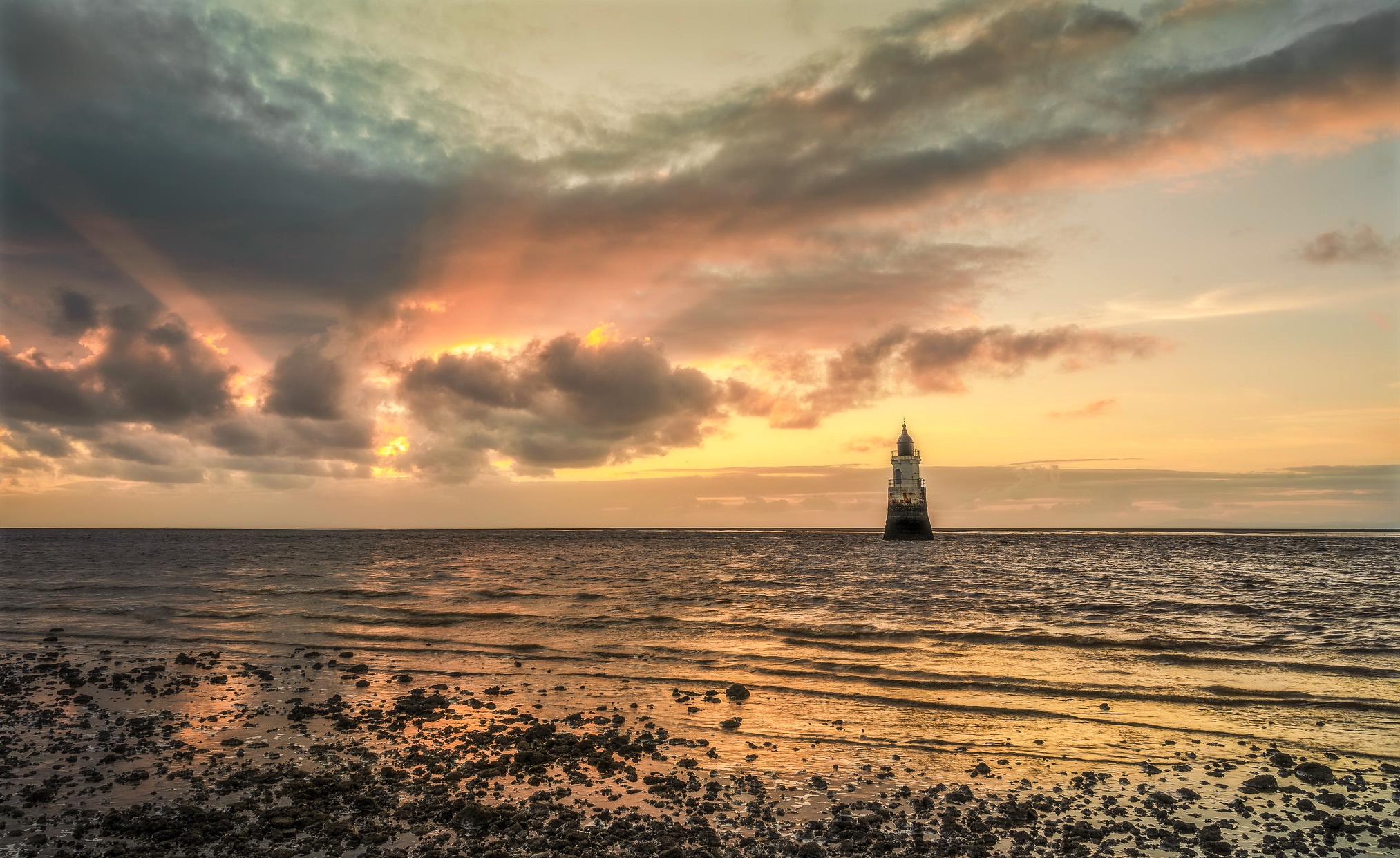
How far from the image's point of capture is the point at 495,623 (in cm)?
3800

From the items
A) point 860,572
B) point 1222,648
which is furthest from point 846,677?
point 860,572

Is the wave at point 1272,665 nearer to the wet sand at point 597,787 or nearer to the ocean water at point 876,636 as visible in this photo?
the ocean water at point 876,636

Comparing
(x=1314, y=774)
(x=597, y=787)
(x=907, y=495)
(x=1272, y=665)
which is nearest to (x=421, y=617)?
(x=597, y=787)

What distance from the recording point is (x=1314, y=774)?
15.5 m

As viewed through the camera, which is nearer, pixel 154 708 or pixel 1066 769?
pixel 1066 769

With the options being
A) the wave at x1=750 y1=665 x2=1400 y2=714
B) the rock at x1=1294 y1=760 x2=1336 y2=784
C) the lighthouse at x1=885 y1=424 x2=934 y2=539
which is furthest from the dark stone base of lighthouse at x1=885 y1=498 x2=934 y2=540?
the rock at x1=1294 y1=760 x2=1336 y2=784

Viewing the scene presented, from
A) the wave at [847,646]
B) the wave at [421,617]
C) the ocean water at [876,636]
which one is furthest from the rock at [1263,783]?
the wave at [421,617]

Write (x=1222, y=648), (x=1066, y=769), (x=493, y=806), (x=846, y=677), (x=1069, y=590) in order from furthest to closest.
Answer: (x=1069, y=590) < (x=1222, y=648) < (x=846, y=677) < (x=1066, y=769) < (x=493, y=806)

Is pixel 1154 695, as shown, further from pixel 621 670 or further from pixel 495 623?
pixel 495 623

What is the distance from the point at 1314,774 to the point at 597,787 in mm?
14758

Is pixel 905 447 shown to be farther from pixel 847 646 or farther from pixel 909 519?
pixel 847 646

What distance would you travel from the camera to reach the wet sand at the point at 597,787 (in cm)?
1213

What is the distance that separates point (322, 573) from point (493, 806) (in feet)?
209

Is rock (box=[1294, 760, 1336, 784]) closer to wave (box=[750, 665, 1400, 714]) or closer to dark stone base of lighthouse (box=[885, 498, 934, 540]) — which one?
wave (box=[750, 665, 1400, 714])
